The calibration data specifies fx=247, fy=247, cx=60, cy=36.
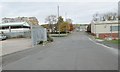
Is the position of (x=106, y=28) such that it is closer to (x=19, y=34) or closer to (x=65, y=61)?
(x=19, y=34)

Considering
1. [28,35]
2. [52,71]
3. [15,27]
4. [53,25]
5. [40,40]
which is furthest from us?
[53,25]

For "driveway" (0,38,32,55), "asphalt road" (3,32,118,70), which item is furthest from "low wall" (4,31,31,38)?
"asphalt road" (3,32,118,70)

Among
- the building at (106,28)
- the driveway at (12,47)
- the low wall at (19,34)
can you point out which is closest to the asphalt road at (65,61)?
the driveway at (12,47)

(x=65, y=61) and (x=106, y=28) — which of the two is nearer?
(x=65, y=61)

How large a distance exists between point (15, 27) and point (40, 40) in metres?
→ 48.4

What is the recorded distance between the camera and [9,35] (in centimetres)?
6525

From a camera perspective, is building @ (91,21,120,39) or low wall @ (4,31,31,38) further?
building @ (91,21,120,39)

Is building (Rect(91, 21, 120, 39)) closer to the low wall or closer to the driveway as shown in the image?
the low wall

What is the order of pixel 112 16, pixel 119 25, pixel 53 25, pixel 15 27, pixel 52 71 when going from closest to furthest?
pixel 52 71
pixel 119 25
pixel 15 27
pixel 53 25
pixel 112 16

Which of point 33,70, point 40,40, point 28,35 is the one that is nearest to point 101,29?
point 28,35

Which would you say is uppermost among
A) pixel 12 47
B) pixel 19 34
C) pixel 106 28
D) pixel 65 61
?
pixel 65 61

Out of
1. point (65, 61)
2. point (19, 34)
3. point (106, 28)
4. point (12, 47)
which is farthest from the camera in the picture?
point (106, 28)

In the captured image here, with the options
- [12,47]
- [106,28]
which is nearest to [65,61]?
[12,47]

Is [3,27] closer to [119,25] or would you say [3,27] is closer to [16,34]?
[16,34]
